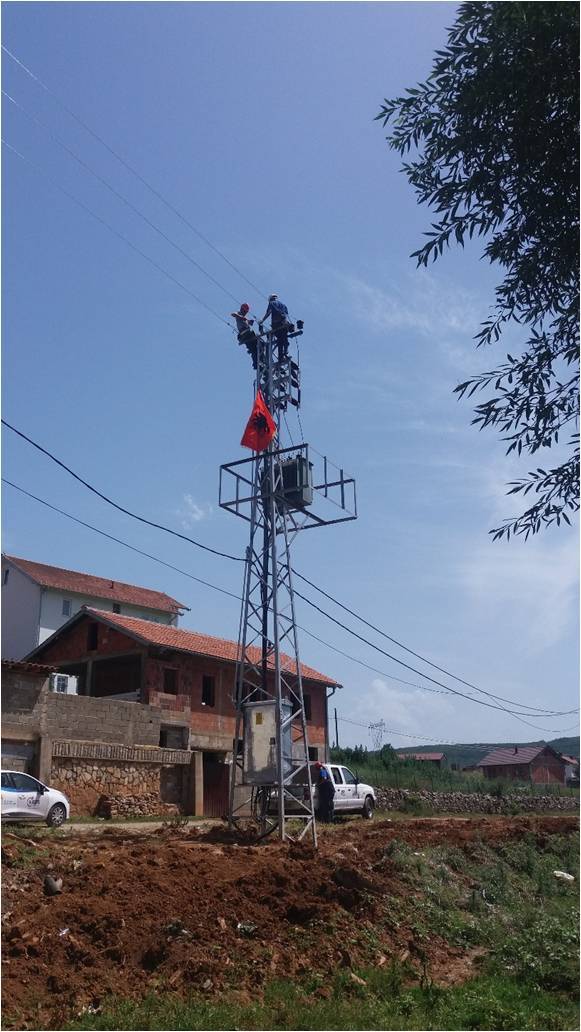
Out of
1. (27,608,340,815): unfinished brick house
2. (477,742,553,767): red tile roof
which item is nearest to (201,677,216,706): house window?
(27,608,340,815): unfinished brick house

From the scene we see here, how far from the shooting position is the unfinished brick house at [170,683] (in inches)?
1135

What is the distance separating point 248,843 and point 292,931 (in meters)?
8.11

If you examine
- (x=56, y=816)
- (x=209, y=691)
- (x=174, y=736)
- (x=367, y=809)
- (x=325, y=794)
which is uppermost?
(x=209, y=691)

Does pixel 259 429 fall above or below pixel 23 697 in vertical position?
above

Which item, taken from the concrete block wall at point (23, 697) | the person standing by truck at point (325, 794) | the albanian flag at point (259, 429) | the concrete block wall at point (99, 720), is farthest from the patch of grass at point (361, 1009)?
the person standing by truck at point (325, 794)

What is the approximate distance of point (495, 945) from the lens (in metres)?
10.1

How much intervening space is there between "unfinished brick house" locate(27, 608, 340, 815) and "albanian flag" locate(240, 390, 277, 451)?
10.8 metres

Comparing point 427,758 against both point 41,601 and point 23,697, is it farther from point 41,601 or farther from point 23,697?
point 23,697

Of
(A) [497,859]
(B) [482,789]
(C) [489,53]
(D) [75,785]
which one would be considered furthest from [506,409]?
(B) [482,789]

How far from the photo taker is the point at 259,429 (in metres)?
20.2

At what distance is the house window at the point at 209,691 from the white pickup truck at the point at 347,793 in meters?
7.91

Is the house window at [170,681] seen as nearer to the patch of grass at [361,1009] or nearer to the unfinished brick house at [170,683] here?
the unfinished brick house at [170,683]

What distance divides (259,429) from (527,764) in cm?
5743

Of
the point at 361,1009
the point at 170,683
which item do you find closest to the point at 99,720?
the point at 170,683
